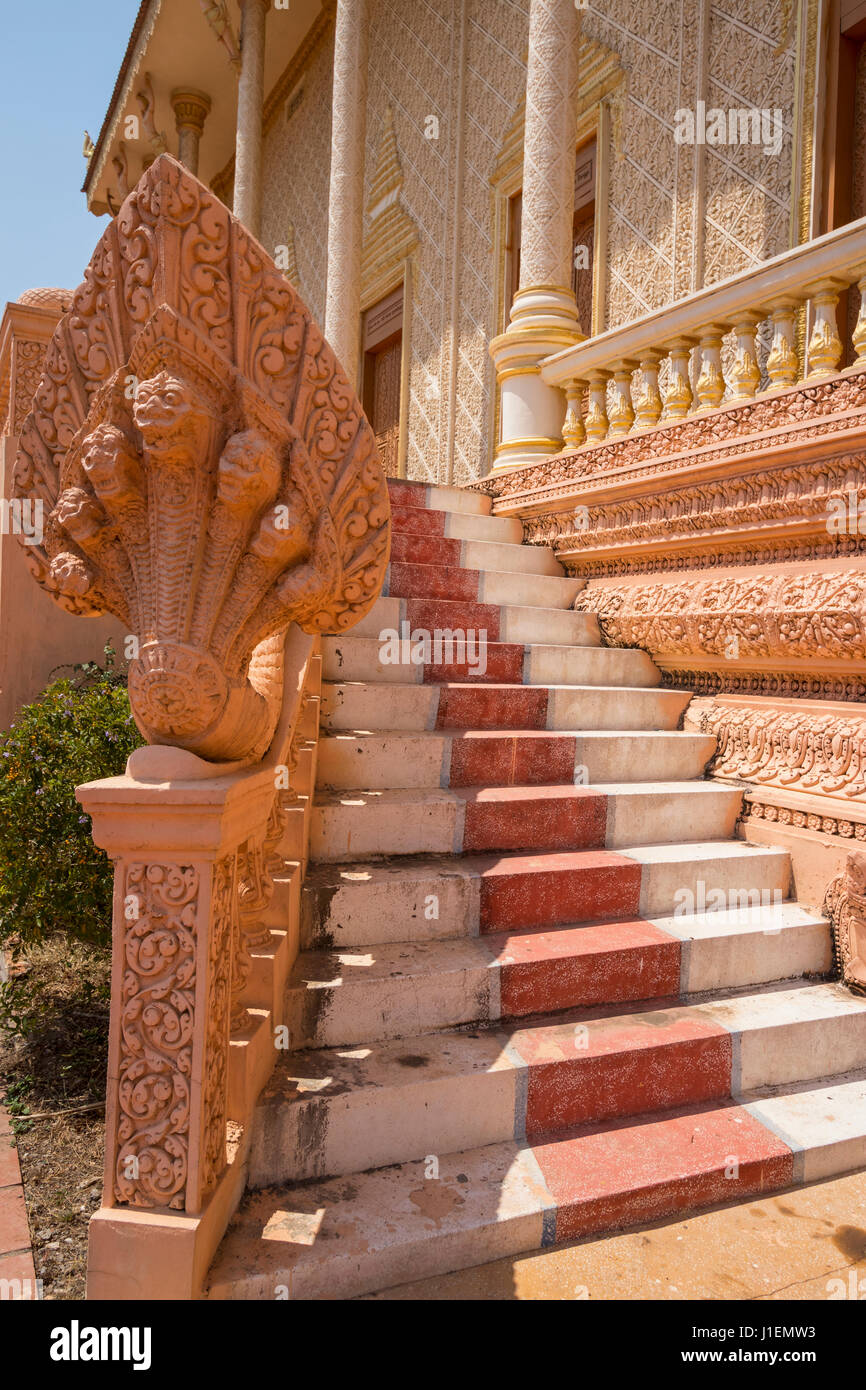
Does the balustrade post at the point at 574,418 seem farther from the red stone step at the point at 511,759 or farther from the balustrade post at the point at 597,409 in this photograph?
the red stone step at the point at 511,759

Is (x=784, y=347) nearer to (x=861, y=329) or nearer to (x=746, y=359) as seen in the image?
(x=746, y=359)

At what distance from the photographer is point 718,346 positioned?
3.50 meters

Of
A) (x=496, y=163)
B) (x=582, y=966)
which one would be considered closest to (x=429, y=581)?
(x=582, y=966)

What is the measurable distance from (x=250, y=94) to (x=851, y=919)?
10352 millimetres

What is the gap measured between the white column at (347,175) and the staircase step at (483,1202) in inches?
261

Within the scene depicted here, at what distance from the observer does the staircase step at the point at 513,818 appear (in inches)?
98.3

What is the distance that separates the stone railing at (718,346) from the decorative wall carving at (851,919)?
5.38 feet

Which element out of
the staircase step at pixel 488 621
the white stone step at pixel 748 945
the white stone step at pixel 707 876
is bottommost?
the white stone step at pixel 748 945

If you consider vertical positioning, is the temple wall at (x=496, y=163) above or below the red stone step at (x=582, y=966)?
above

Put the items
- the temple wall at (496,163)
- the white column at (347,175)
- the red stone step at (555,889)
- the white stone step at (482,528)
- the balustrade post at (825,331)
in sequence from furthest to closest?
the white column at (347,175) → the temple wall at (496,163) → the white stone step at (482,528) → the balustrade post at (825,331) → the red stone step at (555,889)

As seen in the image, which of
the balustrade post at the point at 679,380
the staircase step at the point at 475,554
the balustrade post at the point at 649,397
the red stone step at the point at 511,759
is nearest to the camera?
the red stone step at the point at 511,759

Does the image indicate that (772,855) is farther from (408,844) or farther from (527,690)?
(408,844)

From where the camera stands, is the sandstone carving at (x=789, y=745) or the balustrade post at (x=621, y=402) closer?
the sandstone carving at (x=789, y=745)

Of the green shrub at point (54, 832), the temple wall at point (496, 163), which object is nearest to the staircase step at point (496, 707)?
the green shrub at point (54, 832)
